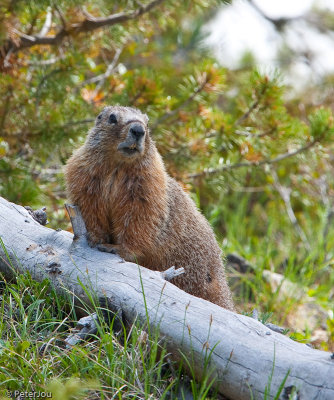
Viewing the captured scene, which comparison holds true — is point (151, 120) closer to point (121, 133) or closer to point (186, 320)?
point (121, 133)

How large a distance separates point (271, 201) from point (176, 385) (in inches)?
275

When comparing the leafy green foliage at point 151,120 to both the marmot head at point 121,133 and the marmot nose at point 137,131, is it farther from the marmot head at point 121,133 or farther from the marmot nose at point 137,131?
the marmot nose at point 137,131

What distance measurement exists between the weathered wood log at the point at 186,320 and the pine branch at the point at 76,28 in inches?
95.3

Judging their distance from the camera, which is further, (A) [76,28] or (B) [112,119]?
(A) [76,28]

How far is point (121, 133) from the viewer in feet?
13.6

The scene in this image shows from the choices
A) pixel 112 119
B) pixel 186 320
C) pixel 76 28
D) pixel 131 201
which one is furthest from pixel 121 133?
pixel 76 28

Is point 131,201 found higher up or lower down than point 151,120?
lower down

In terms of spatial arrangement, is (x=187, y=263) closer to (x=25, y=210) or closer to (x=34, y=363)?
(x=25, y=210)

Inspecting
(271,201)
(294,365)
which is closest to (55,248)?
(294,365)

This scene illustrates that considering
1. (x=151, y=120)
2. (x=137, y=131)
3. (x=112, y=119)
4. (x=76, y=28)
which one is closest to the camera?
(x=137, y=131)

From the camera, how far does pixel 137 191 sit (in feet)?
13.8

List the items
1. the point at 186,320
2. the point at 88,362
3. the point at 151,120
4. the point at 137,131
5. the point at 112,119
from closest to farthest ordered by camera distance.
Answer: the point at 88,362 < the point at 186,320 < the point at 137,131 < the point at 112,119 < the point at 151,120

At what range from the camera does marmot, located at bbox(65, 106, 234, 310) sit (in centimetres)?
411

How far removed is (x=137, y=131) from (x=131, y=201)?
1.81 feet
